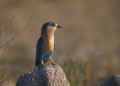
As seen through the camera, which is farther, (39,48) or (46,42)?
(39,48)

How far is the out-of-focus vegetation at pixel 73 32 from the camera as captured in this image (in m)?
17.3

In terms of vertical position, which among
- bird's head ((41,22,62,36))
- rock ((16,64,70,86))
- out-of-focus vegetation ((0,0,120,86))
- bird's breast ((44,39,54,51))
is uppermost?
bird's head ((41,22,62,36))

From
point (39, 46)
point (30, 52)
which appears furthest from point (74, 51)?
point (39, 46)

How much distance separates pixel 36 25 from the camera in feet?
78.8

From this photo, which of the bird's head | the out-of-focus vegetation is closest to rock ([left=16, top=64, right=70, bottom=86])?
the bird's head

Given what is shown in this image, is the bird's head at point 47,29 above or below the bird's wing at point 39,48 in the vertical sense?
above

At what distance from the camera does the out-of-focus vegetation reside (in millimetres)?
17266

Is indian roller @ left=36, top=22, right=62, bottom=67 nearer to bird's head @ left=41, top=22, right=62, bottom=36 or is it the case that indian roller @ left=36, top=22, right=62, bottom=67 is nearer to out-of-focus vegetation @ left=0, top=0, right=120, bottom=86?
bird's head @ left=41, top=22, right=62, bottom=36

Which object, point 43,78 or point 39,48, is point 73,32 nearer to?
point 39,48

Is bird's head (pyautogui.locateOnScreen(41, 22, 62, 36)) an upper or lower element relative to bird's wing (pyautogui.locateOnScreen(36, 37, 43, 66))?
upper

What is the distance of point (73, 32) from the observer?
78.0 ft

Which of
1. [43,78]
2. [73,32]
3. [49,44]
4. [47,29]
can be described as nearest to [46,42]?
[49,44]

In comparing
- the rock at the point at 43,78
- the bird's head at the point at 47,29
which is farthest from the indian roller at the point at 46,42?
the rock at the point at 43,78

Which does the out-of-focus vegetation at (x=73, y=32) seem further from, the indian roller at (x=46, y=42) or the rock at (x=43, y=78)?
the rock at (x=43, y=78)
